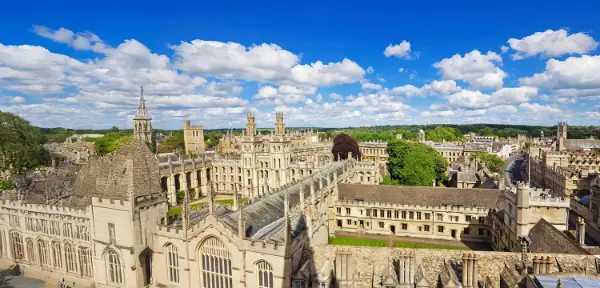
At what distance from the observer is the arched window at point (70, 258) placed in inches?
1281

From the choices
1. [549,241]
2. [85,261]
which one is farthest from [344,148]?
[85,261]

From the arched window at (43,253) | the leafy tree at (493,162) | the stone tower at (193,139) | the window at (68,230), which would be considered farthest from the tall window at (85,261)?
the stone tower at (193,139)

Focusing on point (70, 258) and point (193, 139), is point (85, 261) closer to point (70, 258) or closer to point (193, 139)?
point (70, 258)

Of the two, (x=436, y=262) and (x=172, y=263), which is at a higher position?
(x=436, y=262)

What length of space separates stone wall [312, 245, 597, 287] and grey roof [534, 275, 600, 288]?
4927 millimetres

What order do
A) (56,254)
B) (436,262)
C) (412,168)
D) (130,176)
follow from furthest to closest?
(412,168) < (56,254) < (130,176) < (436,262)

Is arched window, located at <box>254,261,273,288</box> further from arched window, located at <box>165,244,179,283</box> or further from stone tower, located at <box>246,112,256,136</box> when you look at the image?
stone tower, located at <box>246,112,256,136</box>

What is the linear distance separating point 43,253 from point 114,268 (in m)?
12.7

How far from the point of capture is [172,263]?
27141 millimetres

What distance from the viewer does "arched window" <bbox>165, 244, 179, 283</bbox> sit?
2692cm

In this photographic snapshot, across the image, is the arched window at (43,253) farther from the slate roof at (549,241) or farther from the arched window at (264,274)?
the slate roof at (549,241)

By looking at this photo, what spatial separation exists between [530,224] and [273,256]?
2769 centimetres

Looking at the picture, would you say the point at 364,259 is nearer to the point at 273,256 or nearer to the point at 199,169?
the point at 273,256

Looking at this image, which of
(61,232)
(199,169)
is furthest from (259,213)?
(199,169)
